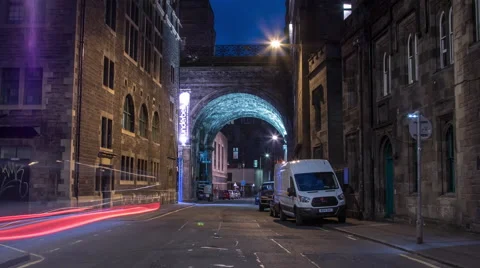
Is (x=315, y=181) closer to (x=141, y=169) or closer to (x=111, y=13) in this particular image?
(x=111, y=13)

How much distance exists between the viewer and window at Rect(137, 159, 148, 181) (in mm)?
39875

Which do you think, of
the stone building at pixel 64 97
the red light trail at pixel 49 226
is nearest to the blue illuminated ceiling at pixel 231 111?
the stone building at pixel 64 97

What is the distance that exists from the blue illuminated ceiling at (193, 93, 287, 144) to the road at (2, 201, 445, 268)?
38205mm

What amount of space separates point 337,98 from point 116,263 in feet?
76.5

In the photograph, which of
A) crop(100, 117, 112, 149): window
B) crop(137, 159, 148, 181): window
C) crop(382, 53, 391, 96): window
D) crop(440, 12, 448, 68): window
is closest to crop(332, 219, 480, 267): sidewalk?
crop(440, 12, 448, 68): window

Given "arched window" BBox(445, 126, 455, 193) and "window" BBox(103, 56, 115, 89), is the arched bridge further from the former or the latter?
"arched window" BBox(445, 126, 455, 193)

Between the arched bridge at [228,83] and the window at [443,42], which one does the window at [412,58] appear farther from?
the arched bridge at [228,83]

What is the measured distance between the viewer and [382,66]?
2348 cm

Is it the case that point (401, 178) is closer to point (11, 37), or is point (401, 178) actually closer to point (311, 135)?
point (311, 135)

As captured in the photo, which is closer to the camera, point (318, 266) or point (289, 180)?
point (318, 266)

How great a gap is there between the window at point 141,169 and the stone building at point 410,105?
18100mm

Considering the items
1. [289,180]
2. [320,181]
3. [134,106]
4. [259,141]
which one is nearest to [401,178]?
[320,181]

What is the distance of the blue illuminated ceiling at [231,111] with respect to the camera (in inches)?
2226

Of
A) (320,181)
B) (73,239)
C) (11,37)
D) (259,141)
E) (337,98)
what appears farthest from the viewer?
(259,141)
